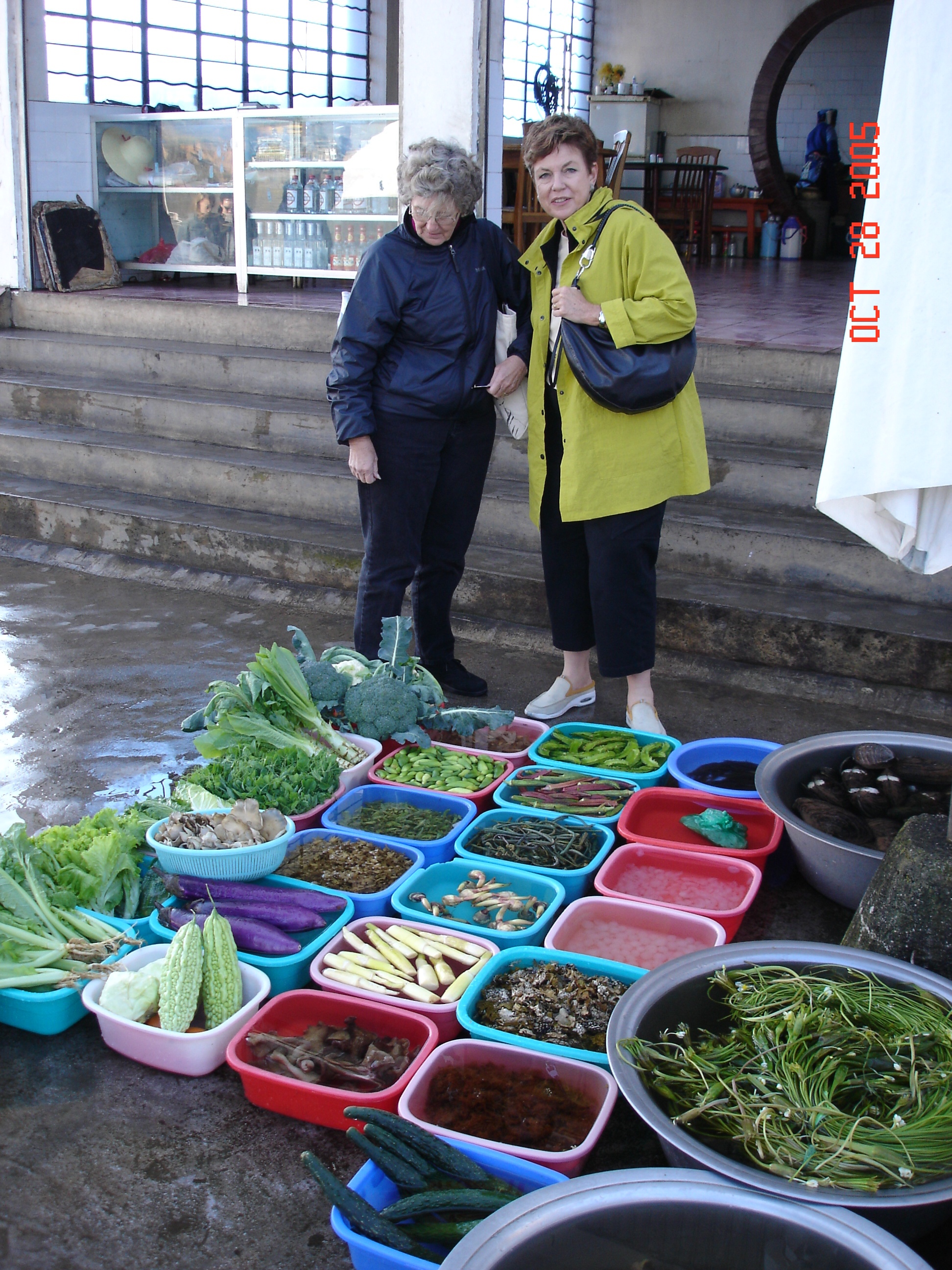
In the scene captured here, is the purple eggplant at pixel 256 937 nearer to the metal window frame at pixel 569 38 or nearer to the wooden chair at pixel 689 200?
the wooden chair at pixel 689 200

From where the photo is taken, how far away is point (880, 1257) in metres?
1.53

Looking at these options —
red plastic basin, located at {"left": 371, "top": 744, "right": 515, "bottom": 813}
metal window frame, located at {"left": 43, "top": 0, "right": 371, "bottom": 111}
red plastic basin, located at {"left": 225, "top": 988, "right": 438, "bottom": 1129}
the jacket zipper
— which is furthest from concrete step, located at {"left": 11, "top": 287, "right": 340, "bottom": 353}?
red plastic basin, located at {"left": 225, "top": 988, "right": 438, "bottom": 1129}

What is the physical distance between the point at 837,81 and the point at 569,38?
3780mm

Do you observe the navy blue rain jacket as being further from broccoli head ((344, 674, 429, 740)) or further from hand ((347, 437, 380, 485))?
broccoli head ((344, 674, 429, 740))

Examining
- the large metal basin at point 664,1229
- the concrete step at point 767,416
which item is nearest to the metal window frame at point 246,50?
the concrete step at point 767,416

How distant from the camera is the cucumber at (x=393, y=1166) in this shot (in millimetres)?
1887

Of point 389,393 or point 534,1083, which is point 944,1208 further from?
point 389,393

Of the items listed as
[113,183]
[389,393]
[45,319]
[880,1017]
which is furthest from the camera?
[113,183]

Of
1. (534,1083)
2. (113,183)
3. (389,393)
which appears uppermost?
(113,183)

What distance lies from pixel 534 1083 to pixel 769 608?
2.80 meters

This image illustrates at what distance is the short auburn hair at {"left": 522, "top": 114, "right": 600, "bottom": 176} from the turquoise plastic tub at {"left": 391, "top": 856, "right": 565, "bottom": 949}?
2.08 meters

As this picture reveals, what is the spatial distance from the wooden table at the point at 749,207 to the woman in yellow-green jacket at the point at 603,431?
10.9 m

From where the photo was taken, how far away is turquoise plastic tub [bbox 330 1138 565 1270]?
1.81 metres

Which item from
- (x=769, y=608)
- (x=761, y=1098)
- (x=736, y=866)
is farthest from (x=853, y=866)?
(x=769, y=608)
